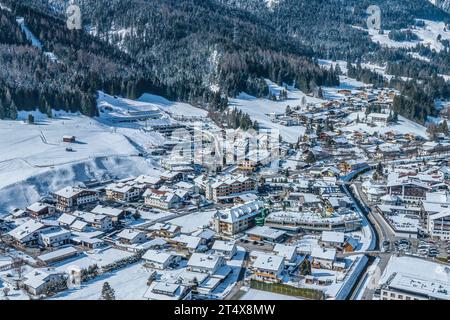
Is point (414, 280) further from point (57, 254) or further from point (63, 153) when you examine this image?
point (63, 153)

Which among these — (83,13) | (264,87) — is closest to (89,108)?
(264,87)

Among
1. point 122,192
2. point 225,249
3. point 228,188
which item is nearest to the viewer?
point 225,249

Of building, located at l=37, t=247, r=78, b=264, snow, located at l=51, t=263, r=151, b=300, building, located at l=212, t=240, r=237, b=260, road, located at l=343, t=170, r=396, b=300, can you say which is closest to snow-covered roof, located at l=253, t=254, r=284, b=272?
building, located at l=212, t=240, r=237, b=260

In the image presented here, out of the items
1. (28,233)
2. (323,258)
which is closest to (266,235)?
(323,258)

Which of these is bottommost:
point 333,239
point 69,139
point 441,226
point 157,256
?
point 157,256

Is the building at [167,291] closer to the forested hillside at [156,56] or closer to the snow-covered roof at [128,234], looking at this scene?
the snow-covered roof at [128,234]

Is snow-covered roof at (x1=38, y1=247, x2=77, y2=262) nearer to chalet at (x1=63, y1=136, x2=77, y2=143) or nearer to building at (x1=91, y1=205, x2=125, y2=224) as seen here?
building at (x1=91, y1=205, x2=125, y2=224)

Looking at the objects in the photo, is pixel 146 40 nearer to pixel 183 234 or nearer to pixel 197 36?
pixel 197 36
